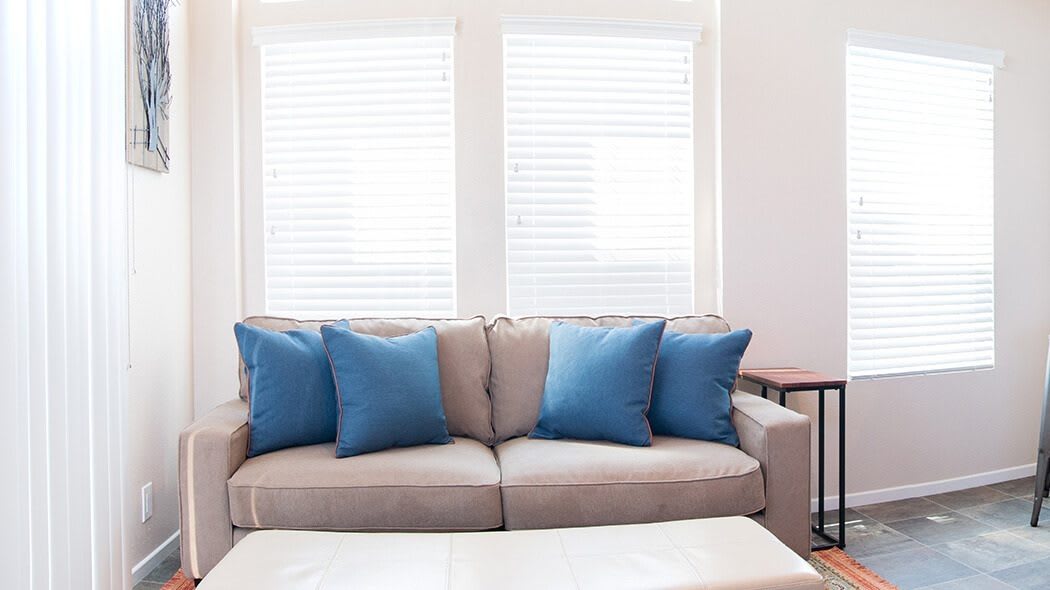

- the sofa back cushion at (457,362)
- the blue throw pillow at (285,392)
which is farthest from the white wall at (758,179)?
the blue throw pillow at (285,392)

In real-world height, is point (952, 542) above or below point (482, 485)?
below

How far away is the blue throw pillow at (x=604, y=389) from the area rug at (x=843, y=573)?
88 centimetres

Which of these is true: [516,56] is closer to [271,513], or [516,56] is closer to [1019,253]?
[271,513]

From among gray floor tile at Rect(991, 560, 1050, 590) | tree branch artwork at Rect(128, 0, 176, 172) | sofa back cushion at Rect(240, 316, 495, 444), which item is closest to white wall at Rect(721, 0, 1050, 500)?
gray floor tile at Rect(991, 560, 1050, 590)

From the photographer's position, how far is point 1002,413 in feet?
11.8

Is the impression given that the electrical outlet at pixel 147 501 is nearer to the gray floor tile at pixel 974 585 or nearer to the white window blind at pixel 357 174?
the white window blind at pixel 357 174

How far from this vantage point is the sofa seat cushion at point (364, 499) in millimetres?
2027

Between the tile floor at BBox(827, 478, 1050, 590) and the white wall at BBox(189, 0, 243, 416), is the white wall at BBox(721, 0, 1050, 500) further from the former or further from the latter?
the white wall at BBox(189, 0, 243, 416)

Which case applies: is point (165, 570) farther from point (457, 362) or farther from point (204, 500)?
point (457, 362)

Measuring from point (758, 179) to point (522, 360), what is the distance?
1491 mm

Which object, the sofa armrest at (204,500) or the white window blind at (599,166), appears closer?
the sofa armrest at (204,500)

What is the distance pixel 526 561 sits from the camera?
59.9 inches

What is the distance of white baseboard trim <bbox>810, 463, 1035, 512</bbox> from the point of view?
10.6ft

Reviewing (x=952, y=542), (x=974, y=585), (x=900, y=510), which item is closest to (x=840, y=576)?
(x=974, y=585)
